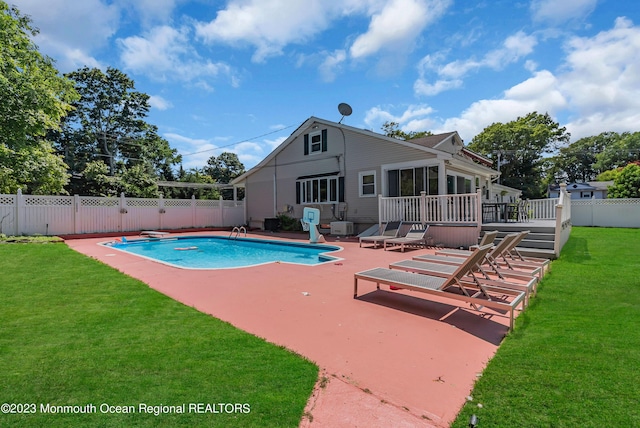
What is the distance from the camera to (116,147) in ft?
110

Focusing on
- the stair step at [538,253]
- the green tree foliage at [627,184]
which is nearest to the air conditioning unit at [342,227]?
the stair step at [538,253]

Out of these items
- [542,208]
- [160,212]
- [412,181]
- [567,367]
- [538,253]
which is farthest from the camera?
[160,212]

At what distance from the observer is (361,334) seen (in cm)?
358

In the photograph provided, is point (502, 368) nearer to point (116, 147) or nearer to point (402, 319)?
point (402, 319)

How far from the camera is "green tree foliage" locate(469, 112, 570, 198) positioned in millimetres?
33812

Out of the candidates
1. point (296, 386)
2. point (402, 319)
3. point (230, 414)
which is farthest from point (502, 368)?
point (230, 414)

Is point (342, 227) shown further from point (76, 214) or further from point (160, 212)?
point (76, 214)

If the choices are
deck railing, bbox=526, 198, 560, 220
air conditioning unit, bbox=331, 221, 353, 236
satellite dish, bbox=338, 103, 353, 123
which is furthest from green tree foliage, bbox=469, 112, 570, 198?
air conditioning unit, bbox=331, 221, 353, 236

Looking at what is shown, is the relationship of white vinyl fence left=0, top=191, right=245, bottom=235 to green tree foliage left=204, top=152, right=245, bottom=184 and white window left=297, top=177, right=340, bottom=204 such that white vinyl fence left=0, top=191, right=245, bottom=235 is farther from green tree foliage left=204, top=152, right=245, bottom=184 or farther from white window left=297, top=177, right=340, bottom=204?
green tree foliage left=204, top=152, right=245, bottom=184

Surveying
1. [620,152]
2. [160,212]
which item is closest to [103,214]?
[160,212]

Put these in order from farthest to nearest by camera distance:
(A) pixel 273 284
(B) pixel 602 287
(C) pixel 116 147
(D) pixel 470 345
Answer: (C) pixel 116 147, (A) pixel 273 284, (B) pixel 602 287, (D) pixel 470 345

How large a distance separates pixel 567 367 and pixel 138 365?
3.63 metres

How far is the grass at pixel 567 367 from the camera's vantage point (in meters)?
2.06

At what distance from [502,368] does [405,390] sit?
3.11 feet
